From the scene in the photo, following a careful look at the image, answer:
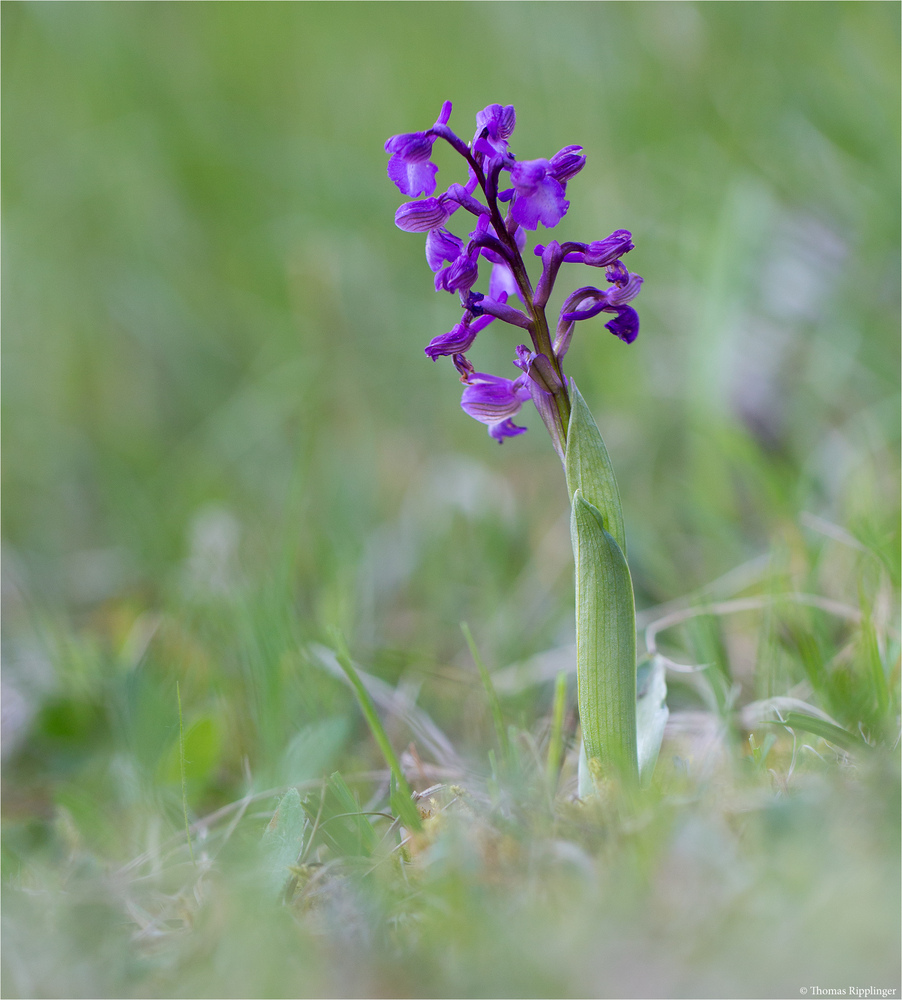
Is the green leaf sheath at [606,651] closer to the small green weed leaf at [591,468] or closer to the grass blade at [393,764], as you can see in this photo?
the small green weed leaf at [591,468]

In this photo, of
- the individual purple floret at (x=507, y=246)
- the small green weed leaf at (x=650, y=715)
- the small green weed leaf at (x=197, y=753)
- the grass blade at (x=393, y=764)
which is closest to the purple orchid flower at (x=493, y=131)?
the individual purple floret at (x=507, y=246)

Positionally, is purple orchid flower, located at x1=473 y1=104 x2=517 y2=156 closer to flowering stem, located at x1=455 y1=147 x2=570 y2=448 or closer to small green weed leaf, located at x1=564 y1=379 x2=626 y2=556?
flowering stem, located at x1=455 y1=147 x2=570 y2=448

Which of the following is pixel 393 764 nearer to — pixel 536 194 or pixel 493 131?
pixel 536 194

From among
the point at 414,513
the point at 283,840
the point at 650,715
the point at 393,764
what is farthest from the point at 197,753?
the point at 414,513

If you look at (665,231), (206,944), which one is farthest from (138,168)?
(206,944)

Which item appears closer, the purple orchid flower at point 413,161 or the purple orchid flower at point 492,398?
the purple orchid flower at point 413,161

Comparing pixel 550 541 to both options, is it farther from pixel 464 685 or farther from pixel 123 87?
pixel 123 87

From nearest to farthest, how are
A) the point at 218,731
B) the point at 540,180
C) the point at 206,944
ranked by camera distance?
1. the point at 206,944
2. the point at 540,180
3. the point at 218,731
